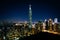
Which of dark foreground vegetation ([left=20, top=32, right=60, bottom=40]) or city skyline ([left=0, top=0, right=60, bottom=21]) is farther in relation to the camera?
city skyline ([left=0, top=0, right=60, bottom=21])

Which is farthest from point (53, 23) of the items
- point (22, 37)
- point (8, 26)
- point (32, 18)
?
point (8, 26)

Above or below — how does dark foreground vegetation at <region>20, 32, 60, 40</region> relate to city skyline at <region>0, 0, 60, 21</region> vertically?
below

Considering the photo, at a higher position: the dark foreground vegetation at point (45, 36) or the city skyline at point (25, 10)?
the city skyline at point (25, 10)

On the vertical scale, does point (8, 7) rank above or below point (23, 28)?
above

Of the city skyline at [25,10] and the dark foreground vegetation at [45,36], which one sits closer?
the dark foreground vegetation at [45,36]

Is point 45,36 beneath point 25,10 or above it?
beneath

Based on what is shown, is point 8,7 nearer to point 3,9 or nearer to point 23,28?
point 3,9

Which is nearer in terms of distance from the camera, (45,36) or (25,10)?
(45,36)

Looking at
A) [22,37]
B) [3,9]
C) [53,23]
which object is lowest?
[22,37]
